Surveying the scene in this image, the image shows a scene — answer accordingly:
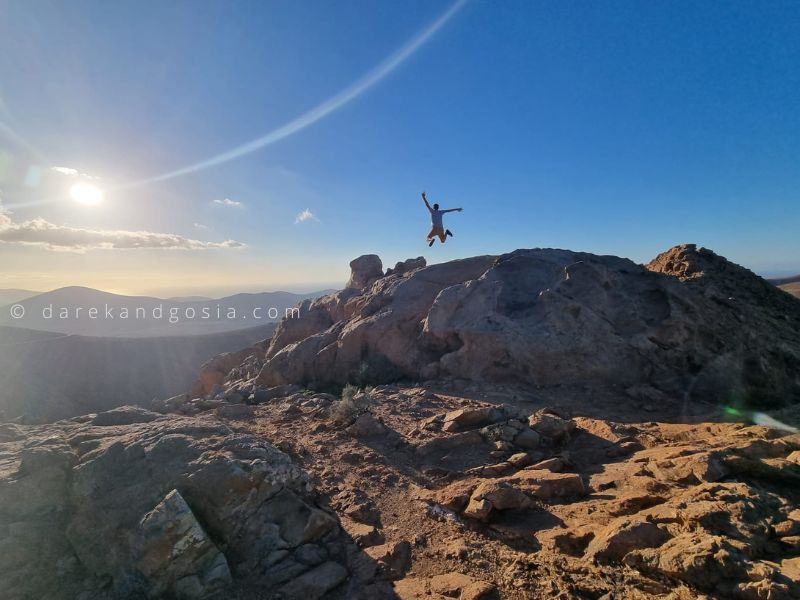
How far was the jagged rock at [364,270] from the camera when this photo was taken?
17.8m

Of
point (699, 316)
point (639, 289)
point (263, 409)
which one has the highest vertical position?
point (639, 289)

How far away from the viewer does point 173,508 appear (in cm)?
365

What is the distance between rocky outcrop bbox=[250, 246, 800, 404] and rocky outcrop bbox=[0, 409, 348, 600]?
21.1 feet

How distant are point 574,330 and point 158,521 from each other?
29.2ft

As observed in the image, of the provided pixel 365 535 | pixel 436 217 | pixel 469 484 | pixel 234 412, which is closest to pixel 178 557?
pixel 365 535

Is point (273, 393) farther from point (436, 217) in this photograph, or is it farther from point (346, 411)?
point (436, 217)

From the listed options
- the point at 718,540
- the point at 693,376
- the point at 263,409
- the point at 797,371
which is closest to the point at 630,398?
the point at 693,376

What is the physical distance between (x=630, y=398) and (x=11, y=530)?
367 inches

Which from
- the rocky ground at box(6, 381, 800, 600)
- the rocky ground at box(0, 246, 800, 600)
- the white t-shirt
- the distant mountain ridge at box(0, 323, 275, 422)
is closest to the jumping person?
the white t-shirt

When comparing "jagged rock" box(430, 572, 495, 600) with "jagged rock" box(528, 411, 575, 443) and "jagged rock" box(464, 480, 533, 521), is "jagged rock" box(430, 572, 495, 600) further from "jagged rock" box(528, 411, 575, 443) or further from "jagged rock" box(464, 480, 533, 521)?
"jagged rock" box(528, 411, 575, 443)

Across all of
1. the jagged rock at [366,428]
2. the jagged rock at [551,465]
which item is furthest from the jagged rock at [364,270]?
the jagged rock at [551,465]

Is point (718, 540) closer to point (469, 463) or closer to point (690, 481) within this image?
point (690, 481)

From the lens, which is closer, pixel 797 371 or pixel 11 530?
pixel 11 530

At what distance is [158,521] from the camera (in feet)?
11.7
